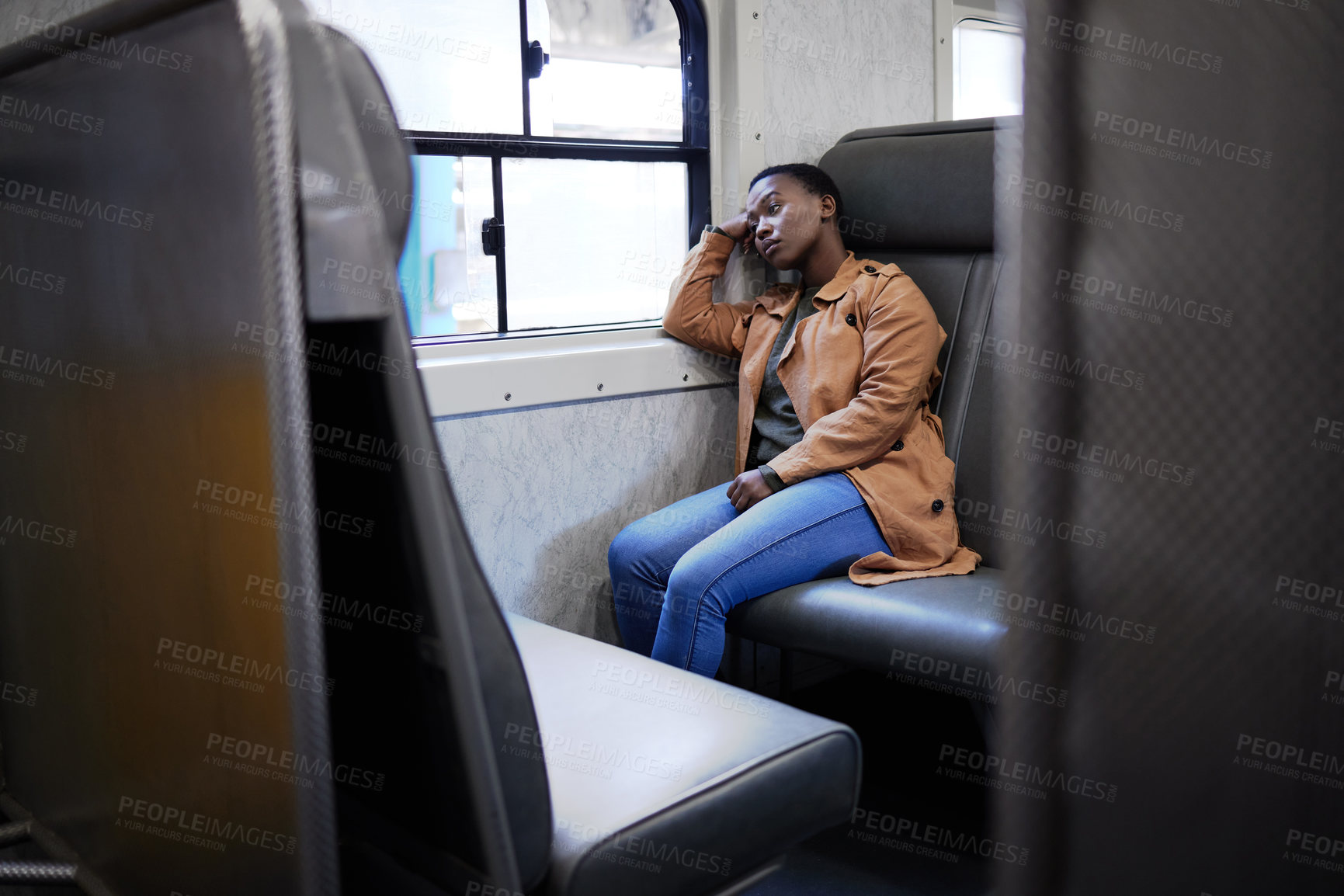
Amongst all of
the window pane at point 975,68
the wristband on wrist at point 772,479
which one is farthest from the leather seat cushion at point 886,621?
the window pane at point 975,68

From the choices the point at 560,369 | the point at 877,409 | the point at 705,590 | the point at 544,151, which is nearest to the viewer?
the point at 705,590

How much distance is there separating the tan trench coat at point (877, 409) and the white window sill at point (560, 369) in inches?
7.1

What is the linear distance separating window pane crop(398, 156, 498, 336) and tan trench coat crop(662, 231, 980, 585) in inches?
26.4

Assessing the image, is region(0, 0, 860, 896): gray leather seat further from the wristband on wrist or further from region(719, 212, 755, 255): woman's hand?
region(719, 212, 755, 255): woman's hand

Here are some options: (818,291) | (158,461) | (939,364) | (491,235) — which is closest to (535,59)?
(491,235)

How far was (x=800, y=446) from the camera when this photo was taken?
6.97ft

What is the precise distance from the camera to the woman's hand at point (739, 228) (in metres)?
2.44

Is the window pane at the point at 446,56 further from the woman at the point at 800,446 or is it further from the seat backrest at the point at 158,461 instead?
the seat backrest at the point at 158,461

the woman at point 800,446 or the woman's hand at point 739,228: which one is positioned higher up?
the woman's hand at point 739,228

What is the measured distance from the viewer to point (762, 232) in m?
2.39

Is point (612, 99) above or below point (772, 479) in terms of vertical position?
above

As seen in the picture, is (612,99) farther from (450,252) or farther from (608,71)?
(450,252)

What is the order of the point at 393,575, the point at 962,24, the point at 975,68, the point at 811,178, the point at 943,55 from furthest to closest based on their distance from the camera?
the point at 975,68 → the point at 962,24 → the point at 943,55 → the point at 811,178 → the point at 393,575

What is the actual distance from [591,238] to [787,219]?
1.60 ft
